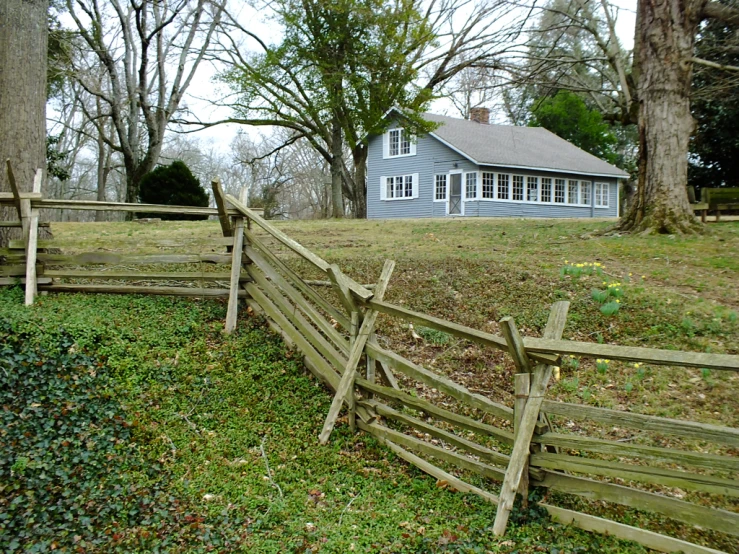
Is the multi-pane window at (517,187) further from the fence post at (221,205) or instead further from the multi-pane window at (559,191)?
the fence post at (221,205)

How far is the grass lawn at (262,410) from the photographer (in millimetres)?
3939

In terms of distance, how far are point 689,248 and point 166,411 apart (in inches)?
355

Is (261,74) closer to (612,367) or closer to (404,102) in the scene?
(404,102)

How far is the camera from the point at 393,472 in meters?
4.84

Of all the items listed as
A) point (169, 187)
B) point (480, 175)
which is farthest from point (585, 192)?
point (169, 187)

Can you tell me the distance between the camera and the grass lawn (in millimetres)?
3939

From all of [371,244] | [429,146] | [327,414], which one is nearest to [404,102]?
[429,146]

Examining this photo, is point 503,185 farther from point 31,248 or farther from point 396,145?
point 31,248

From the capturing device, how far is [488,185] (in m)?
28.4

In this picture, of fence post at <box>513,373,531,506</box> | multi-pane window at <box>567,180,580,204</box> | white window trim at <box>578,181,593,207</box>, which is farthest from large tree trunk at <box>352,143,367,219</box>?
fence post at <box>513,373,531,506</box>

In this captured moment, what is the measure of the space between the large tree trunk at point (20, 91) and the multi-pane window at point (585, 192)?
28.8m

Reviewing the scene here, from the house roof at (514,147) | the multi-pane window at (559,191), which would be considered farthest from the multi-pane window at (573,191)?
the house roof at (514,147)

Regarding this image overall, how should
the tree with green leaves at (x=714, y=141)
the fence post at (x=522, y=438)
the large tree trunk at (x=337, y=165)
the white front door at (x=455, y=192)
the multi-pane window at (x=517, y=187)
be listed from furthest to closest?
the multi-pane window at (x=517, y=187), the white front door at (x=455, y=192), the large tree trunk at (x=337, y=165), the tree with green leaves at (x=714, y=141), the fence post at (x=522, y=438)

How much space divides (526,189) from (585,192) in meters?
4.78
